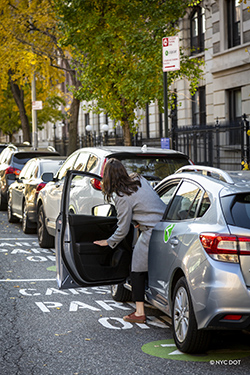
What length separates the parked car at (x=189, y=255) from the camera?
201 inches

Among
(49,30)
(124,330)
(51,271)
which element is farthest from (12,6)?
(124,330)

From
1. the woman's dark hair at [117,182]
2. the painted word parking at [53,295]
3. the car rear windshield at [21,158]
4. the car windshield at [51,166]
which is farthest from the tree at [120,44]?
the woman's dark hair at [117,182]

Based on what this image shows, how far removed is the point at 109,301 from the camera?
7922 mm

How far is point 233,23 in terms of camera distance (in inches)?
959

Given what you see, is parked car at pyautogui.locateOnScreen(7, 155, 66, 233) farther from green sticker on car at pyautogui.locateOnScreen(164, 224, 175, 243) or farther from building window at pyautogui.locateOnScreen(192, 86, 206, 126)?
building window at pyautogui.locateOnScreen(192, 86, 206, 126)

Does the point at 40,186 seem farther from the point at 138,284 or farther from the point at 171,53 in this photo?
the point at 138,284

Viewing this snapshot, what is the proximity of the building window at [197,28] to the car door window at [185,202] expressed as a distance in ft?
71.6

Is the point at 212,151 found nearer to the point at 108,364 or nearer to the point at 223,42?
the point at 223,42

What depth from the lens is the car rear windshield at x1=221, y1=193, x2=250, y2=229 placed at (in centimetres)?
528

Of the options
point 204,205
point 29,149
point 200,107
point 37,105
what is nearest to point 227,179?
point 204,205

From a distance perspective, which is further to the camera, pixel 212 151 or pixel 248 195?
pixel 212 151

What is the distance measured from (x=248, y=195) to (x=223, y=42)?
20038 mm

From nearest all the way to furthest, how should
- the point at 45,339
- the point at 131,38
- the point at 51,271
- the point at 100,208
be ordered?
the point at 45,339
the point at 100,208
the point at 51,271
the point at 131,38

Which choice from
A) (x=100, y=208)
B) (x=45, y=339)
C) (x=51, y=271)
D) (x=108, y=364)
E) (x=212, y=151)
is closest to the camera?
(x=108, y=364)
